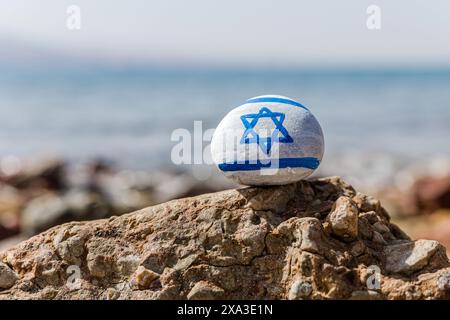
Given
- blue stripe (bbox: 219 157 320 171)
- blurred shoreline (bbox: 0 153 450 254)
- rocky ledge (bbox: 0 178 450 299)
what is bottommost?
blurred shoreline (bbox: 0 153 450 254)

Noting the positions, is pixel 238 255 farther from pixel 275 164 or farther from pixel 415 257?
A: pixel 415 257

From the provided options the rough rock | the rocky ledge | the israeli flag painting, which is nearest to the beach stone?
the rocky ledge

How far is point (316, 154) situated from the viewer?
5.13 meters

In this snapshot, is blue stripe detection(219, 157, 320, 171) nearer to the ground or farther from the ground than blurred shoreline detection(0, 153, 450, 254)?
farther from the ground

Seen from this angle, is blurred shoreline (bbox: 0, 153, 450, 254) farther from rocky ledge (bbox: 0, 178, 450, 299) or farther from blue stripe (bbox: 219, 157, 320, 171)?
blue stripe (bbox: 219, 157, 320, 171)

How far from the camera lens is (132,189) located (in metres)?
18.1

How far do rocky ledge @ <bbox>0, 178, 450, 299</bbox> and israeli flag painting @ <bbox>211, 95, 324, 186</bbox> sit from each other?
0.23m

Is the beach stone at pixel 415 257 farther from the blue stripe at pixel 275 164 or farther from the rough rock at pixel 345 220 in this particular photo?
the blue stripe at pixel 275 164

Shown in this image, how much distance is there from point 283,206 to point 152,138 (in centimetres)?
2386

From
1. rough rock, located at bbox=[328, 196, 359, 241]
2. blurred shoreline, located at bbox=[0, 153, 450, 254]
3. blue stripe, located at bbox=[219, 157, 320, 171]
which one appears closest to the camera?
rough rock, located at bbox=[328, 196, 359, 241]

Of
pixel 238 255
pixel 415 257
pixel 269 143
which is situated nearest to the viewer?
pixel 415 257

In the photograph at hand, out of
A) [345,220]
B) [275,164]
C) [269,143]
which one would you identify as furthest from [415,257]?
[269,143]

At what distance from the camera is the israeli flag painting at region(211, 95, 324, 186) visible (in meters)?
4.98

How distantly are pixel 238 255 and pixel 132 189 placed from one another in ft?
44.4
